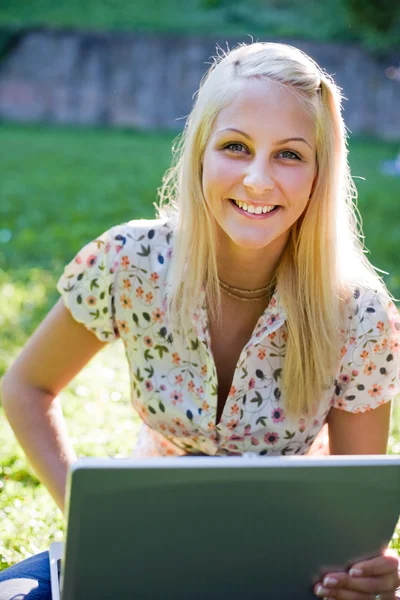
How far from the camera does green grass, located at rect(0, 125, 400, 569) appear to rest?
3293 mm

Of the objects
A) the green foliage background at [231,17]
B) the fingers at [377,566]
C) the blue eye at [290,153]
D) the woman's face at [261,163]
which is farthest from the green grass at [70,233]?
the green foliage background at [231,17]

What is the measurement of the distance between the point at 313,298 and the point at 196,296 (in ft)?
1.01

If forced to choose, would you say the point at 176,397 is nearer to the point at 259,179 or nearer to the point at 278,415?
the point at 278,415

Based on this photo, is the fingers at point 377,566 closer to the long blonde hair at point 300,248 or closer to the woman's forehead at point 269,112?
the long blonde hair at point 300,248

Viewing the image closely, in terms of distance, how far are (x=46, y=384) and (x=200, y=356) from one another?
440 millimetres

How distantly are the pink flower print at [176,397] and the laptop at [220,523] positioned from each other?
0.77 meters

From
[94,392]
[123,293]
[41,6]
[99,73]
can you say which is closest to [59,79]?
[99,73]

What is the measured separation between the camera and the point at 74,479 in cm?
130

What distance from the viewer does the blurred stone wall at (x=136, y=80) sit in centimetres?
1766

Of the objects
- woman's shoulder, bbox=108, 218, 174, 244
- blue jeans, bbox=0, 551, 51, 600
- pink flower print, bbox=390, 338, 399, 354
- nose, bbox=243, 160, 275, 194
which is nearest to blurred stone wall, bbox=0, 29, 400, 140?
woman's shoulder, bbox=108, 218, 174, 244

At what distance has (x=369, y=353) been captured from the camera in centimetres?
225

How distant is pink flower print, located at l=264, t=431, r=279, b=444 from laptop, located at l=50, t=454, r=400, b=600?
691 mm

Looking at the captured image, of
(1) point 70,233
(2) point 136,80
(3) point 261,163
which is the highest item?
(2) point 136,80

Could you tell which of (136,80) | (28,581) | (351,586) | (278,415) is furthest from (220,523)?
(136,80)
